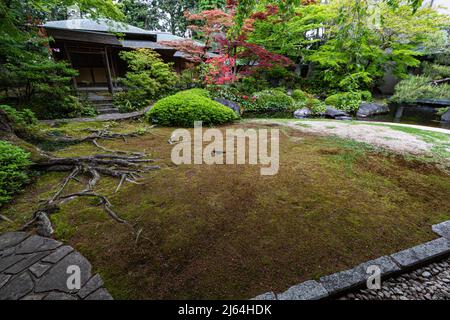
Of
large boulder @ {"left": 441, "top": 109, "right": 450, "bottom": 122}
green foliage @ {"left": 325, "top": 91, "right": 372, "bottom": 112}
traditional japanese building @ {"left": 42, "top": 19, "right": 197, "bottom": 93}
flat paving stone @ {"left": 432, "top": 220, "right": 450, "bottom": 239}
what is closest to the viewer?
flat paving stone @ {"left": 432, "top": 220, "right": 450, "bottom": 239}

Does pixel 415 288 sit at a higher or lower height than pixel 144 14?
lower

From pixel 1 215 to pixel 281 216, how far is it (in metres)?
3.63

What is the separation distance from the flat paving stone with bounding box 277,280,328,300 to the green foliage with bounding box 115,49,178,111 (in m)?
9.75

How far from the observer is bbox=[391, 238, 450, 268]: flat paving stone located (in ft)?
6.65

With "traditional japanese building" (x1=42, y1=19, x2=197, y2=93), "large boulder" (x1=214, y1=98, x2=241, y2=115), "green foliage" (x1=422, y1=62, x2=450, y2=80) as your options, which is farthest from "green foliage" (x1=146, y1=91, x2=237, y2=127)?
"green foliage" (x1=422, y1=62, x2=450, y2=80)

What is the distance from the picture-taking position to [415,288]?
1851 mm

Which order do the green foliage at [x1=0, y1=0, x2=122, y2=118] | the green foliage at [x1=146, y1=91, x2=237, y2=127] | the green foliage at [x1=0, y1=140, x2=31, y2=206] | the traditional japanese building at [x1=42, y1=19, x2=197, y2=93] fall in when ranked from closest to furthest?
the green foliage at [x1=0, y1=140, x2=31, y2=206], the green foliage at [x1=0, y1=0, x2=122, y2=118], the green foliage at [x1=146, y1=91, x2=237, y2=127], the traditional japanese building at [x1=42, y1=19, x2=197, y2=93]

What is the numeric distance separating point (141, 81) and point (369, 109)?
12.9 meters

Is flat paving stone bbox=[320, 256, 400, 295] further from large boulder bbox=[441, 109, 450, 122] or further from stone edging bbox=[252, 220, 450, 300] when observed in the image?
large boulder bbox=[441, 109, 450, 122]

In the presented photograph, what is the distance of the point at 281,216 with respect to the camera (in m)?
2.79

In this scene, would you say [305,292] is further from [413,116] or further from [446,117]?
[413,116]

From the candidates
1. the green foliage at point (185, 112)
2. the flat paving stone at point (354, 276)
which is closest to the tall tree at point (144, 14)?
the green foliage at point (185, 112)

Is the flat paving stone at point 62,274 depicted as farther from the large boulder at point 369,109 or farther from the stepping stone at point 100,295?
the large boulder at point 369,109

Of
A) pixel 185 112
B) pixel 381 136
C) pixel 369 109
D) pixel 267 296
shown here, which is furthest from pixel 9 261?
pixel 369 109
